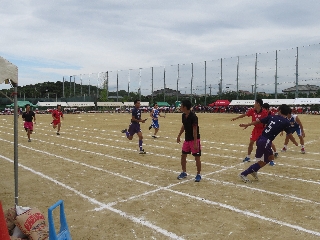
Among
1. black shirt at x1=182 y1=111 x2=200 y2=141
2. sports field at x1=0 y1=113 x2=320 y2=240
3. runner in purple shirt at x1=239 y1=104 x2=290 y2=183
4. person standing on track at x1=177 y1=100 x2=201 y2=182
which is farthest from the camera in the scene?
black shirt at x1=182 y1=111 x2=200 y2=141

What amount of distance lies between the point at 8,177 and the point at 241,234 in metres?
6.22

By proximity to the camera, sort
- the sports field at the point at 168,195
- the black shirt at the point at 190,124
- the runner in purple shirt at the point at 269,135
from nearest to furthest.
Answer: the sports field at the point at 168,195 → the runner in purple shirt at the point at 269,135 → the black shirt at the point at 190,124

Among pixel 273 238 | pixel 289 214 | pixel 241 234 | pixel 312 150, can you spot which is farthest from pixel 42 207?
pixel 312 150

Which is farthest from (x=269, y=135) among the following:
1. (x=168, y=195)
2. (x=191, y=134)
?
(x=168, y=195)

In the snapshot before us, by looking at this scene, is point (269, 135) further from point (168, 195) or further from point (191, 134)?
point (168, 195)

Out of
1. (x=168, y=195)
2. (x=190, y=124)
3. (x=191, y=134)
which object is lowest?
(x=168, y=195)

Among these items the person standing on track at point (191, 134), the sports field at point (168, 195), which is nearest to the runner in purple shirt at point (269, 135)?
the sports field at point (168, 195)

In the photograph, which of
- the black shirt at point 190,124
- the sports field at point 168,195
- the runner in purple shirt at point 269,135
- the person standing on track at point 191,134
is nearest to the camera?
the sports field at point 168,195

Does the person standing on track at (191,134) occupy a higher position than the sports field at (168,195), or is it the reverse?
the person standing on track at (191,134)

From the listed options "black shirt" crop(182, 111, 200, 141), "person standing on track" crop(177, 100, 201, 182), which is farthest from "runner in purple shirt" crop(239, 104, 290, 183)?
"black shirt" crop(182, 111, 200, 141)

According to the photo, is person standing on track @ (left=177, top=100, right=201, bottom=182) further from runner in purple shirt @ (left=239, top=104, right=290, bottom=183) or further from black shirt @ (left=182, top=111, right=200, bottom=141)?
runner in purple shirt @ (left=239, top=104, right=290, bottom=183)

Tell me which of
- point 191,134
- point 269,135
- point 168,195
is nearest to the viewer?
point 168,195

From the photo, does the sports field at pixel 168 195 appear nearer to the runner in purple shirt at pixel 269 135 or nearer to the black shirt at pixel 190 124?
the runner in purple shirt at pixel 269 135

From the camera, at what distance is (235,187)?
22.1 ft
